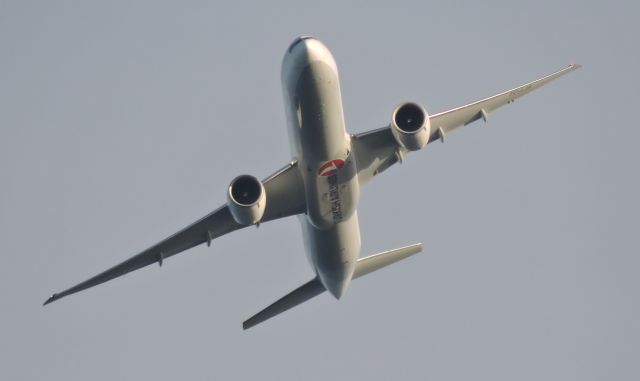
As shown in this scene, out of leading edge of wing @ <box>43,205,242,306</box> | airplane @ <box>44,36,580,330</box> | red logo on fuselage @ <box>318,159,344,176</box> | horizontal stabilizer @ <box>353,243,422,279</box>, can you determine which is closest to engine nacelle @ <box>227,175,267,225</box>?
airplane @ <box>44,36,580,330</box>

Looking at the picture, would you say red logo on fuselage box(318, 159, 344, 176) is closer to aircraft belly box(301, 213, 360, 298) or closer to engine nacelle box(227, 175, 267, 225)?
engine nacelle box(227, 175, 267, 225)

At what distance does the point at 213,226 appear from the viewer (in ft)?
114

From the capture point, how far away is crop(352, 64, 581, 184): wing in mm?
33156

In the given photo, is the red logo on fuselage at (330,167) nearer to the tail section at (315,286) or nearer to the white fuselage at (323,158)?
the white fuselage at (323,158)

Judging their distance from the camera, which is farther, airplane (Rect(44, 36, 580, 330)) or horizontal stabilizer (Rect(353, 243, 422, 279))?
horizontal stabilizer (Rect(353, 243, 422, 279))

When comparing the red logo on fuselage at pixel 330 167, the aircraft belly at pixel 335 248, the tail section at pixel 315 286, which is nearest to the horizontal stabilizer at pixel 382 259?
the tail section at pixel 315 286

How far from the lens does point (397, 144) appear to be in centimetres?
3378

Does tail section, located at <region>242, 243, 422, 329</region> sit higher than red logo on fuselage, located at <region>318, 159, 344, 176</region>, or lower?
lower

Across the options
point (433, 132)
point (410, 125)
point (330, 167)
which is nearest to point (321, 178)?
point (330, 167)

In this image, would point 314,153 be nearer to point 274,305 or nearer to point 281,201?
point 281,201

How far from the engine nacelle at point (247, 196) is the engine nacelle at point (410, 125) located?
497 cm

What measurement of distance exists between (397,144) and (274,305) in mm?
8049

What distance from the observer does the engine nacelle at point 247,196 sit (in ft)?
99.3

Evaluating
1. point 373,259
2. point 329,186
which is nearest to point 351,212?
point 329,186
